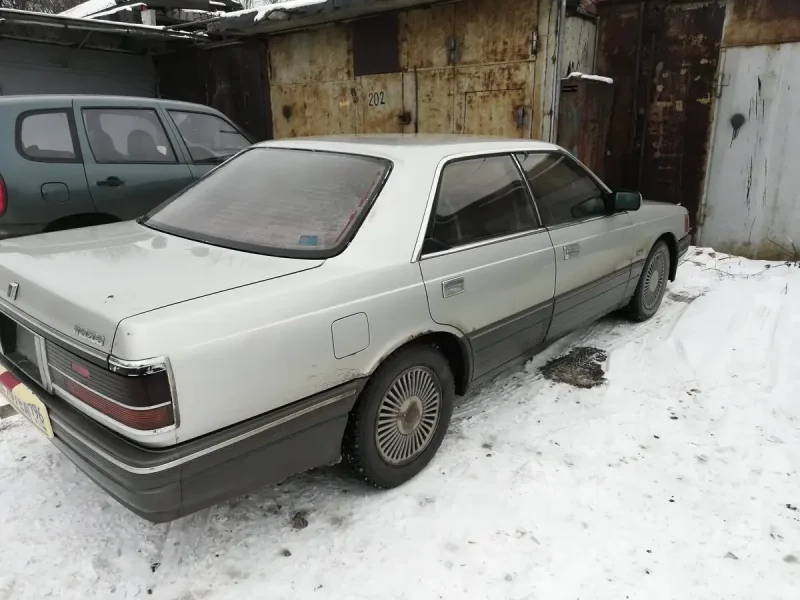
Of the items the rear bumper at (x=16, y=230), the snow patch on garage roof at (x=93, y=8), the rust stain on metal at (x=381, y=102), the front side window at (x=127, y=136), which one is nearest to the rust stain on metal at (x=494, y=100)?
the rust stain on metal at (x=381, y=102)

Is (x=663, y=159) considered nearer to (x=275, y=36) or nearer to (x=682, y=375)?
(x=682, y=375)

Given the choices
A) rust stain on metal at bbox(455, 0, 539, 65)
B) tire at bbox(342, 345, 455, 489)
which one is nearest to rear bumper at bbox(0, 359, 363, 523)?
tire at bbox(342, 345, 455, 489)

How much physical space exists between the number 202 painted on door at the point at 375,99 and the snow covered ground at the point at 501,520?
16.8ft

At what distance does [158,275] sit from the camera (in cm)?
214

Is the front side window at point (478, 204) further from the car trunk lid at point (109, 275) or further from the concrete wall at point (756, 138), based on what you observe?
the concrete wall at point (756, 138)

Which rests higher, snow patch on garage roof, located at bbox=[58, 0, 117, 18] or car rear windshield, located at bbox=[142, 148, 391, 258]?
snow patch on garage roof, located at bbox=[58, 0, 117, 18]

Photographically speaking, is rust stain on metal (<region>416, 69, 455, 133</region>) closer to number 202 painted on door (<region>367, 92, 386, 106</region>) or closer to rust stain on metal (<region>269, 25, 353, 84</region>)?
number 202 painted on door (<region>367, 92, 386, 106</region>)

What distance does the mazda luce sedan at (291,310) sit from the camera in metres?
1.85

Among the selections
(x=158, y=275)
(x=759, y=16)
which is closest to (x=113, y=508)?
(x=158, y=275)

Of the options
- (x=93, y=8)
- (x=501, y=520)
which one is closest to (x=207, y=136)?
(x=501, y=520)

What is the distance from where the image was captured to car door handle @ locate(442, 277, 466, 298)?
2.63 metres

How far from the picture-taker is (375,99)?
759 centimetres

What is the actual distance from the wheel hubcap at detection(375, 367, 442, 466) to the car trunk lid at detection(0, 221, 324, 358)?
0.70 metres

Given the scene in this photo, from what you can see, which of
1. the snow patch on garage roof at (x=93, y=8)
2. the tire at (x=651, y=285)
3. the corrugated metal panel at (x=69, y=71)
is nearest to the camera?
the tire at (x=651, y=285)
